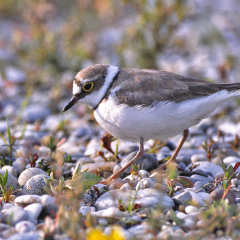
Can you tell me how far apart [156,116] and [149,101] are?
15cm

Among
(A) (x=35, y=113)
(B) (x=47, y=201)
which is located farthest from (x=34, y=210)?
(A) (x=35, y=113)

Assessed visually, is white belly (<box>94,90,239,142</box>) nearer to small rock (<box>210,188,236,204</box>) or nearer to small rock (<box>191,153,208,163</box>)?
small rock (<box>191,153,208,163</box>)

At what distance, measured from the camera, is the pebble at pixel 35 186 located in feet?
10.1

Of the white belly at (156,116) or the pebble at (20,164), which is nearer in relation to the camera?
the white belly at (156,116)

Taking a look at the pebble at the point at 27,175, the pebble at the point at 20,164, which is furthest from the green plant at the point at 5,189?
the pebble at the point at 20,164

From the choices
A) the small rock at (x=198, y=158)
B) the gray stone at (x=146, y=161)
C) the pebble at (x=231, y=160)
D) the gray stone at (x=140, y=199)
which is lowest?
the pebble at (x=231, y=160)

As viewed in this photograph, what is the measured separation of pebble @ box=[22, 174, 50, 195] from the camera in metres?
3.07

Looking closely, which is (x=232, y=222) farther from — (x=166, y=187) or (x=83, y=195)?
(x=83, y=195)

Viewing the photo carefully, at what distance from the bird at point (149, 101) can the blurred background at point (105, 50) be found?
2.30 metres

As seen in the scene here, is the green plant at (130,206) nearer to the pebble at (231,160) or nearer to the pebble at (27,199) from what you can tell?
the pebble at (27,199)

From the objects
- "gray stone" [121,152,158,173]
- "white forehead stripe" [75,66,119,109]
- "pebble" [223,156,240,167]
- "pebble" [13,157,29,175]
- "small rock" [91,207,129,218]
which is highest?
"white forehead stripe" [75,66,119,109]

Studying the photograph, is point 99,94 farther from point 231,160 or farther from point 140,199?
point 231,160

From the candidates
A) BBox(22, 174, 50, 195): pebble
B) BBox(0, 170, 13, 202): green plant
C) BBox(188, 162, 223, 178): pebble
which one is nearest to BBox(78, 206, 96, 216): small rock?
BBox(22, 174, 50, 195): pebble

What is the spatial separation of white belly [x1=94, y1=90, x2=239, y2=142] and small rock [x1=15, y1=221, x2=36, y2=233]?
1.18 m
